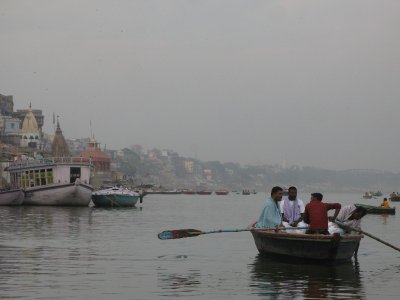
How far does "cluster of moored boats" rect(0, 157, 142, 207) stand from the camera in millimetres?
63062

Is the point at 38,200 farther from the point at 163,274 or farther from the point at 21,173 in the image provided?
the point at 163,274

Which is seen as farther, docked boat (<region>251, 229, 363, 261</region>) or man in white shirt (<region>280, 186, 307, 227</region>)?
man in white shirt (<region>280, 186, 307, 227</region>)

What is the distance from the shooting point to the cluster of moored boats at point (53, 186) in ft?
207

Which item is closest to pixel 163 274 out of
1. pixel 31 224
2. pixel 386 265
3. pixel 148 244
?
pixel 386 265

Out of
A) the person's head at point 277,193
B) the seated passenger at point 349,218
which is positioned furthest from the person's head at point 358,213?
the person's head at point 277,193

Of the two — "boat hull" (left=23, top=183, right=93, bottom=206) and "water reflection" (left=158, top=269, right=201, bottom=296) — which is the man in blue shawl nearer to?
"water reflection" (left=158, top=269, right=201, bottom=296)

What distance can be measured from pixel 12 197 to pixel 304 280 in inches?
1959

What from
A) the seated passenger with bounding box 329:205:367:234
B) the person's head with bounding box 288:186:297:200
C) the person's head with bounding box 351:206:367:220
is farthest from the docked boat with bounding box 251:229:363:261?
the person's head with bounding box 288:186:297:200

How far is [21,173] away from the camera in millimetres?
67000

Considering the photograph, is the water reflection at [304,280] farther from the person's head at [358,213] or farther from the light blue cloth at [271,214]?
the person's head at [358,213]

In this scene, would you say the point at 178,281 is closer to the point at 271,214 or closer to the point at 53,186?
the point at 271,214

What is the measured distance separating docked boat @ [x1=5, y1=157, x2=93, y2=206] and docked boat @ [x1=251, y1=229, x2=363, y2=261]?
146 ft

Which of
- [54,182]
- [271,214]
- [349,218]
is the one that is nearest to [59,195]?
[54,182]

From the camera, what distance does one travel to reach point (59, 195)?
6297cm
